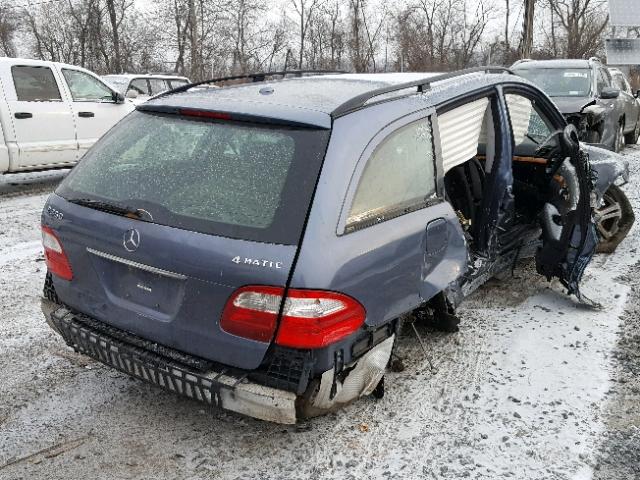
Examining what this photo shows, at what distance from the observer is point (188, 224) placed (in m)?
2.53

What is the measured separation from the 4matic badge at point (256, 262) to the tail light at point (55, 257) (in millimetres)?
1006

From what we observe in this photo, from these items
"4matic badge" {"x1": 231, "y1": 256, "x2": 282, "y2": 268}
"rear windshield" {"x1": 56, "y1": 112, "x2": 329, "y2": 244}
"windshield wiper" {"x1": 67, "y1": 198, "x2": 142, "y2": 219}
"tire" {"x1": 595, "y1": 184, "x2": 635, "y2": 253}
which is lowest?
"tire" {"x1": 595, "y1": 184, "x2": 635, "y2": 253}

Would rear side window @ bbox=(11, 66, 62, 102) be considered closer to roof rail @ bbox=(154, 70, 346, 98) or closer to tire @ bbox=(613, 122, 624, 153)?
roof rail @ bbox=(154, 70, 346, 98)

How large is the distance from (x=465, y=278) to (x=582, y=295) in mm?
1353

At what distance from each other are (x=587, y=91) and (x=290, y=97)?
27.9 feet

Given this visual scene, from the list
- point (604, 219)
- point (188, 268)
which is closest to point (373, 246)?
point (188, 268)

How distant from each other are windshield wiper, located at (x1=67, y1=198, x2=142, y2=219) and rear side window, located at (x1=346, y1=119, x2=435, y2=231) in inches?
37.5

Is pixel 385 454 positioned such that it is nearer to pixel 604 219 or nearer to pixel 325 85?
pixel 325 85

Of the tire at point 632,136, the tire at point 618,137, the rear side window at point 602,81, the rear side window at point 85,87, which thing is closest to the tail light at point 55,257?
the rear side window at point 85,87

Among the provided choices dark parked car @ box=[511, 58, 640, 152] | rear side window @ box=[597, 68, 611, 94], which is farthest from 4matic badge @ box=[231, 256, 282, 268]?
rear side window @ box=[597, 68, 611, 94]

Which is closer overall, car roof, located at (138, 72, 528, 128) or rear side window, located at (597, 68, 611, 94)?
car roof, located at (138, 72, 528, 128)

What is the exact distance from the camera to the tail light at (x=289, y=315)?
2.35m

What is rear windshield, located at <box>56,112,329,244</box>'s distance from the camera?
8.09 ft

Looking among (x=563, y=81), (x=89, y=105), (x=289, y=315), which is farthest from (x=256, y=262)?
(x=563, y=81)
